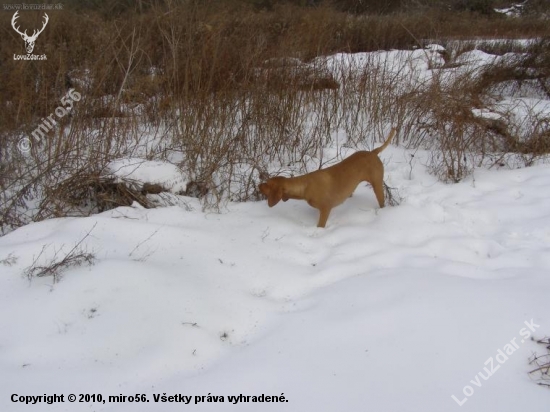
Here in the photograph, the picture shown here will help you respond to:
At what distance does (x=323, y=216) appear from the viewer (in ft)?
11.1

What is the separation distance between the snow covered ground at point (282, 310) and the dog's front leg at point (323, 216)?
7cm

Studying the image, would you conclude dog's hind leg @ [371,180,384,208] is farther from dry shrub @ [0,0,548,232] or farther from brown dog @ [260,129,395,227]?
dry shrub @ [0,0,548,232]

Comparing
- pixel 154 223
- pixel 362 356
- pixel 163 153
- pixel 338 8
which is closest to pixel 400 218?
pixel 362 356

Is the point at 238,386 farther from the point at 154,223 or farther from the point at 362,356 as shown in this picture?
the point at 154,223

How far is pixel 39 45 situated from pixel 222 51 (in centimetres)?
256

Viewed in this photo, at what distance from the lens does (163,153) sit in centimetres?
416

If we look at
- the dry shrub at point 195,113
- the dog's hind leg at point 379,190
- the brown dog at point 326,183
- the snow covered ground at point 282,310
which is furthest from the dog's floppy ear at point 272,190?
the dog's hind leg at point 379,190

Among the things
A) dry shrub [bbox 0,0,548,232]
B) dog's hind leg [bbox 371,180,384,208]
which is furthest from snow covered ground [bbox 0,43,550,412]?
dry shrub [bbox 0,0,548,232]

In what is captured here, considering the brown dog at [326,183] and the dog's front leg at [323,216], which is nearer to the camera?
the brown dog at [326,183]

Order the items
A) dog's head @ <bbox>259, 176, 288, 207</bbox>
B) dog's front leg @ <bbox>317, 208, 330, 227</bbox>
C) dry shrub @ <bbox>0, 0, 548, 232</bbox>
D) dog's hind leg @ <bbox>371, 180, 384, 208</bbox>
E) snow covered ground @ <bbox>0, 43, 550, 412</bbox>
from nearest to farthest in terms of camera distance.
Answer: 1. snow covered ground @ <bbox>0, 43, 550, 412</bbox>
2. dog's head @ <bbox>259, 176, 288, 207</bbox>
3. dog's front leg @ <bbox>317, 208, 330, 227</bbox>
4. dog's hind leg @ <bbox>371, 180, 384, 208</bbox>
5. dry shrub @ <bbox>0, 0, 548, 232</bbox>

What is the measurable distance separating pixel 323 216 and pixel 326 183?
305mm

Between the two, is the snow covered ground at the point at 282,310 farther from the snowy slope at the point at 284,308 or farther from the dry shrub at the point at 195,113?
the dry shrub at the point at 195,113

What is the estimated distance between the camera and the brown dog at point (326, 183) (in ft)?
10.4

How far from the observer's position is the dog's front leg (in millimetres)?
3352
